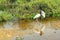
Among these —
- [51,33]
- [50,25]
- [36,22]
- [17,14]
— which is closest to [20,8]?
[17,14]

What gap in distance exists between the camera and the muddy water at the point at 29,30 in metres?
8.13

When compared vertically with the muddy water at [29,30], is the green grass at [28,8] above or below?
above

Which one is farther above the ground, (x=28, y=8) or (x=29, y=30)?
(x=28, y=8)

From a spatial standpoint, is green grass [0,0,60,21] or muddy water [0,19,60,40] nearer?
muddy water [0,19,60,40]

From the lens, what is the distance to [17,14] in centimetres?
1003

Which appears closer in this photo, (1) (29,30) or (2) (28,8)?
(1) (29,30)

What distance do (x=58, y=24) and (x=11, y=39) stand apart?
106 inches

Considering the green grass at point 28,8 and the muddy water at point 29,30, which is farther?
the green grass at point 28,8

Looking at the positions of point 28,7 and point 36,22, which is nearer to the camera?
point 36,22

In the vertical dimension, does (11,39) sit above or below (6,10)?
below

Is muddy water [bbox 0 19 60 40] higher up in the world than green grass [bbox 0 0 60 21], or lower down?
lower down

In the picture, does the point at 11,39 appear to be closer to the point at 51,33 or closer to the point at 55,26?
the point at 51,33

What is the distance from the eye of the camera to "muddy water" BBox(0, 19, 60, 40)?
26.7 ft

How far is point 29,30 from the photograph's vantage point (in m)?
8.84
